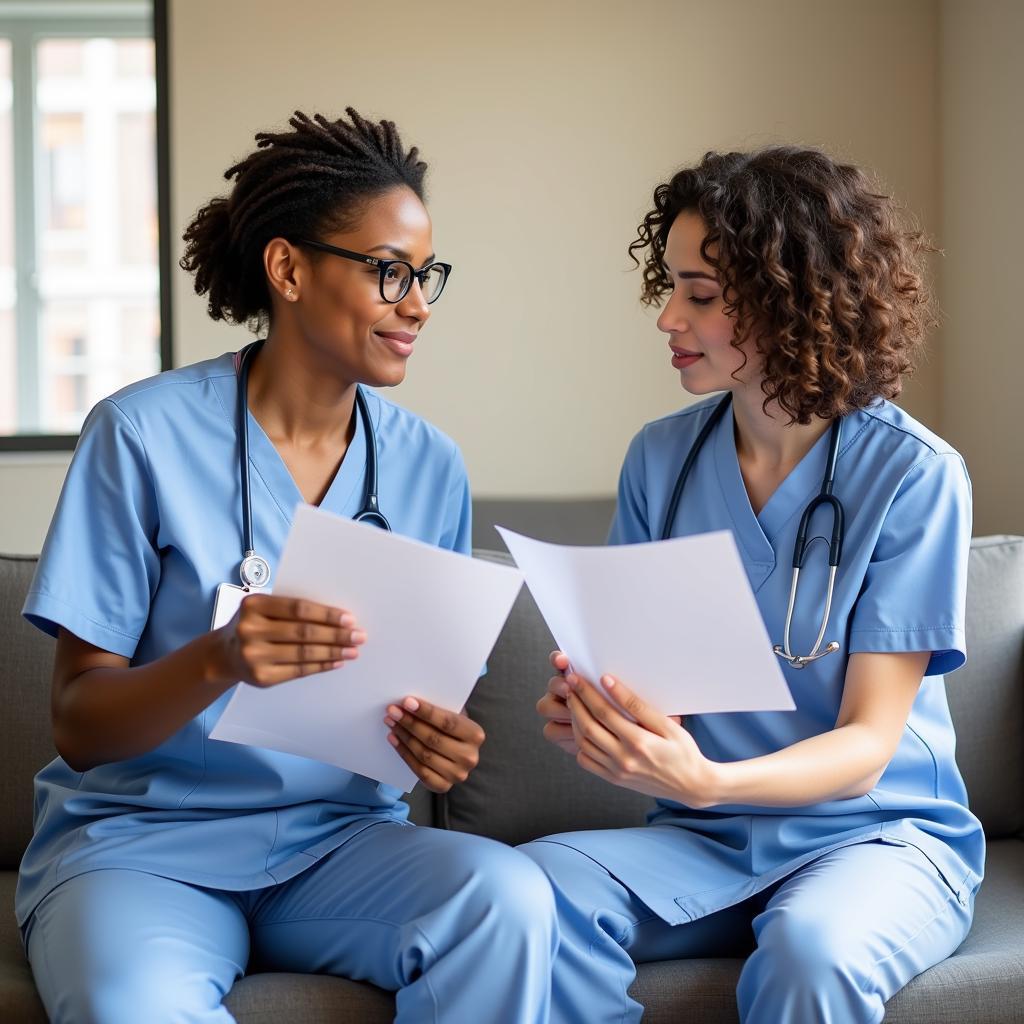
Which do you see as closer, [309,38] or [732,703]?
[732,703]

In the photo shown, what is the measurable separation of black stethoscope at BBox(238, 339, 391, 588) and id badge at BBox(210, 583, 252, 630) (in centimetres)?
2

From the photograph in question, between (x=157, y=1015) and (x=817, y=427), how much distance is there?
99 cm

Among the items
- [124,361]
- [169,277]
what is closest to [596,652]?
[169,277]

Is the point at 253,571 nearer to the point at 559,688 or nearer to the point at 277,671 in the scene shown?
the point at 277,671

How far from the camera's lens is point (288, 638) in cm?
114

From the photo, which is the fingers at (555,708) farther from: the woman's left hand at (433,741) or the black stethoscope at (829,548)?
the black stethoscope at (829,548)

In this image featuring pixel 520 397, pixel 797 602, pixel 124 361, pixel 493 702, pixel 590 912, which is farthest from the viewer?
pixel 124 361

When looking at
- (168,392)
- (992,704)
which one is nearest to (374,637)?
(168,392)

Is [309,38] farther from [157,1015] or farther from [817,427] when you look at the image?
[157,1015]

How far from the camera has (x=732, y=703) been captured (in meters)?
1.20

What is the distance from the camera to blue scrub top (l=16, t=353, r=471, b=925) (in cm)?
135

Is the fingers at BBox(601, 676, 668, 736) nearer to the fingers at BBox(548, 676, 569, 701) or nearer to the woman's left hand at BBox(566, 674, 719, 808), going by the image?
the woman's left hand at BBox(566, 674, 719, 808)

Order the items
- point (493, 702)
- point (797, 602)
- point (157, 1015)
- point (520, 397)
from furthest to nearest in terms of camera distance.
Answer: point (520, 397), point (493, 702), point (797, 602), point (157, 1015)

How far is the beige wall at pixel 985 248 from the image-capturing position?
243 cm
